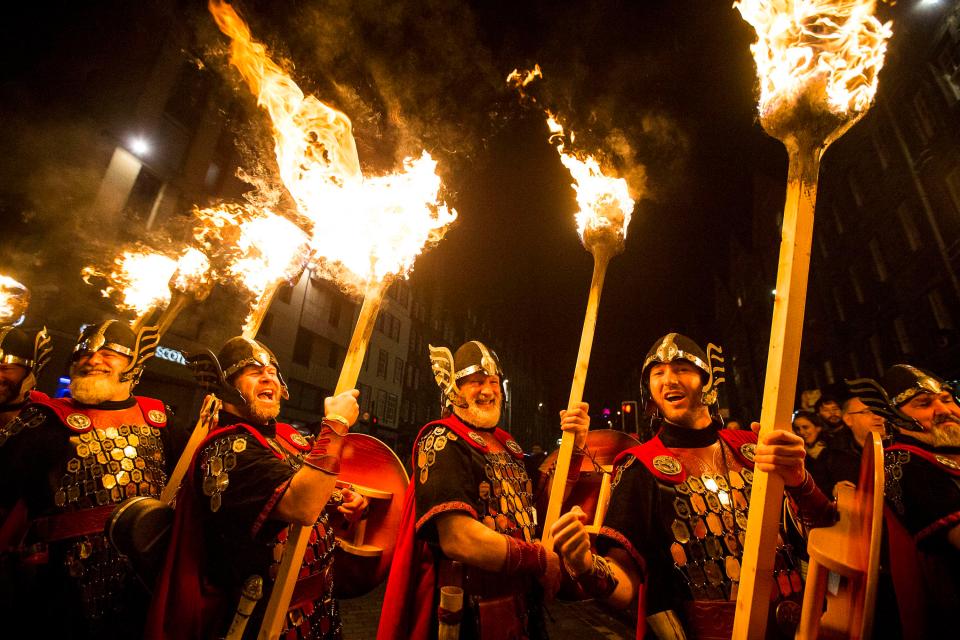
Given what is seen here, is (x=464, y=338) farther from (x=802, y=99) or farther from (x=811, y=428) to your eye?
(x=802, y=99)

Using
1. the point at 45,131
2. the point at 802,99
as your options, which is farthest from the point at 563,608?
the point at 45,131

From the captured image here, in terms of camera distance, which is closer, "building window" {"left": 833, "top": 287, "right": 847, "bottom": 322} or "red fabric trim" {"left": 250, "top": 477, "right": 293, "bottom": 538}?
"red fabric trim" {"left": 250, "top": 477, "right": 293, "bottom": 538}

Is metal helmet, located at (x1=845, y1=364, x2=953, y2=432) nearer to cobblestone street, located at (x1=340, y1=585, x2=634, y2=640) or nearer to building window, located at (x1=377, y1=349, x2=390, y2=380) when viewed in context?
cobblestone street, located at (x1=340, y1=585, x2=634, y2=640)

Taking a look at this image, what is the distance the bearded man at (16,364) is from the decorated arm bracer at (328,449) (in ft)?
16.0

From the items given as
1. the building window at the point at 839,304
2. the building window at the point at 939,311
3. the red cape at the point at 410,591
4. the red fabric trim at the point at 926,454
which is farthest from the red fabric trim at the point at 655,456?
the building window at the point at 839,304

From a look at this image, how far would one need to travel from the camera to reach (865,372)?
2131 centimetres

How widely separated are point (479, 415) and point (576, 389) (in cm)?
123

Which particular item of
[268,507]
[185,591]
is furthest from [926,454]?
[185,591]

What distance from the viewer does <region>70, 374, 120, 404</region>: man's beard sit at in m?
4.54

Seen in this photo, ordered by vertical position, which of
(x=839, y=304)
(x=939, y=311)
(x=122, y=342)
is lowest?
(x=122, y=342)

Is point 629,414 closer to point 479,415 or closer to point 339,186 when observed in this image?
point 479,415

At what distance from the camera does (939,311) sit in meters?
16.8

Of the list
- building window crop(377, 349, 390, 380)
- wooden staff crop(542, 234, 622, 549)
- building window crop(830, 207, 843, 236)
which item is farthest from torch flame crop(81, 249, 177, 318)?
building window crop(377, 349, 390, 380)

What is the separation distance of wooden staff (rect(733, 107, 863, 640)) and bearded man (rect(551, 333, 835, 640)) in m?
0.19
